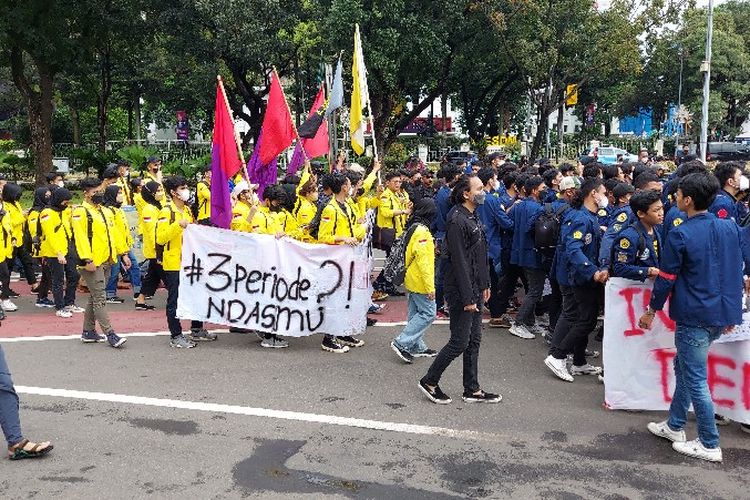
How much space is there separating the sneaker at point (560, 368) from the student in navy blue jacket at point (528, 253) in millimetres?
1413

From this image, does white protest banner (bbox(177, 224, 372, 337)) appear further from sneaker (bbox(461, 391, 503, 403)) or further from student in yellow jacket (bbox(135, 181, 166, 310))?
sneaker (bbox(461, 391, 503, 403))

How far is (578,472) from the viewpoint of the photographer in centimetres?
500

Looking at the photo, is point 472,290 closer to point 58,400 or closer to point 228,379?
point 228,379

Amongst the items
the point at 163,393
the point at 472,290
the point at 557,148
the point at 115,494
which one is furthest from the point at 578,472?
the point at 557,148

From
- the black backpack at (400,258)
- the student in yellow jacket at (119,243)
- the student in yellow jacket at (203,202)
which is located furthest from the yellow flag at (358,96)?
the black backpack at (400,258)

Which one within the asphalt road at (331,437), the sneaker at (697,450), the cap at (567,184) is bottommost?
the asphalt road at (331,437)

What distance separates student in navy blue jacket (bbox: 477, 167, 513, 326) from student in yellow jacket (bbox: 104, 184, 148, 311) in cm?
426

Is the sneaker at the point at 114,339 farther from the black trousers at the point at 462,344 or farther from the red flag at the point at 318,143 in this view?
the red flag at the point at 318,143

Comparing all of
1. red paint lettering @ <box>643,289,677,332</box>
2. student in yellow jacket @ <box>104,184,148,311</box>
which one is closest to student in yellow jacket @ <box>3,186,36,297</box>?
student in yellow jacket @ <box>104,184,148,311</box>

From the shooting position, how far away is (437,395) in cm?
632

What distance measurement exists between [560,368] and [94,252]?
4.92 m

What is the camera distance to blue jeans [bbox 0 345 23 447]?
5121 millimetres

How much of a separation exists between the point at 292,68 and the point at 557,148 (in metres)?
15.3

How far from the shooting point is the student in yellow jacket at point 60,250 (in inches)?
381
